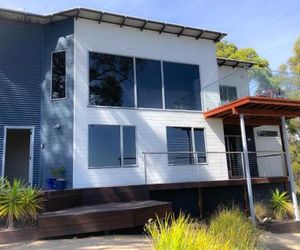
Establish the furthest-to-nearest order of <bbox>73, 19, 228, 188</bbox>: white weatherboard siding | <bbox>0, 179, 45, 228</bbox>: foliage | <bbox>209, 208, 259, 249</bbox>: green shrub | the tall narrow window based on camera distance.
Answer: the tall narrow window → <bbox>73, 19, 228, 188</bbox>: white weatherboard siding → <bbox>0, 179, 45, 228</bbox>: foliage → <bbox>209, 208, 259, 249</bbox>: green shrub

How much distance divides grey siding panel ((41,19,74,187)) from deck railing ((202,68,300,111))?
6111 millimetres

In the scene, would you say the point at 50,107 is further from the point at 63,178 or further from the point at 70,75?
the point at 63,178

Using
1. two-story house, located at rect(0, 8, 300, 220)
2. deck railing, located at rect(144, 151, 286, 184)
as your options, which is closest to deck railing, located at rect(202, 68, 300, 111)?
two-story house, located at rect(0, 8, 300, 220)

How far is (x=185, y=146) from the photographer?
12.8 metres

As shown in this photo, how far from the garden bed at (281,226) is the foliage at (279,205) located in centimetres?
66

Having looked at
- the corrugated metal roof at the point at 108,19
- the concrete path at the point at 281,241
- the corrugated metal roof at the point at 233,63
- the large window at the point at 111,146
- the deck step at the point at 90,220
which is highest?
the corrugated metal roof at the point at 108,19

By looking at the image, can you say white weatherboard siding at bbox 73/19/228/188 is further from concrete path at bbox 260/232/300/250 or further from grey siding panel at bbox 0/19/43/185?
concrete path at bbox 260/232/300/250

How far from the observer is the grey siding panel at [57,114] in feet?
35.9

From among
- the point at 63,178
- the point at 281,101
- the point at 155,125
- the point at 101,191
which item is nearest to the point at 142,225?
the point at 101,191

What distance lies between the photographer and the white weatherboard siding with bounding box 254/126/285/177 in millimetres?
15492

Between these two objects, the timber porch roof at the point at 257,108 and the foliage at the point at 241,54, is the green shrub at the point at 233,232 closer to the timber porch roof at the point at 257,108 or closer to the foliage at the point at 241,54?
the timber porch roof at the point at 257,108

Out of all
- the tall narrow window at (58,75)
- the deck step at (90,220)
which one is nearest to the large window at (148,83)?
the tall narrow window at (58,75)

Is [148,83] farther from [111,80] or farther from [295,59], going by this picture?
[295,59]

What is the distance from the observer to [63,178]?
10.7 metres
